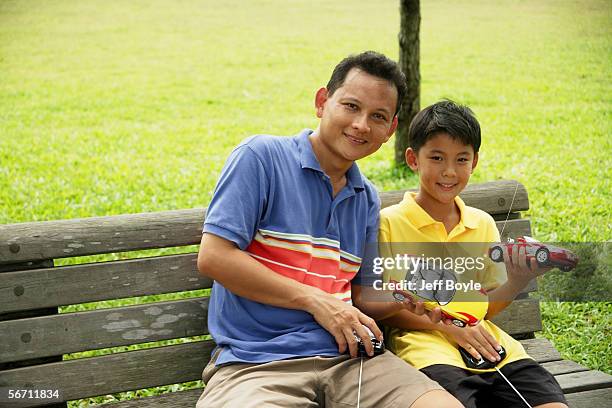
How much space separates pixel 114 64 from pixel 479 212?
1097 centimetres

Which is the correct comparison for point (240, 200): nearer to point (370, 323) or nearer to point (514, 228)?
point (370, 323)

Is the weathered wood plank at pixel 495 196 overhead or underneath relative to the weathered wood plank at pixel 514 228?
overhead

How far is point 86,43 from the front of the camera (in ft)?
46.2

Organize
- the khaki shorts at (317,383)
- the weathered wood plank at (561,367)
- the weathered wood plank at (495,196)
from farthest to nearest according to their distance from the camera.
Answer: the weathered wood plank at (495,196) < the weathered wood plank at (561,367) < the khaki shorts at (317,383)

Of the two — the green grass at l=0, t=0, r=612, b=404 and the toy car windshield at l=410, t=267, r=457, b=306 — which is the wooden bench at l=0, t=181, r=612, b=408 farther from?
the green grass at l=0, t=0, r=612, b=404

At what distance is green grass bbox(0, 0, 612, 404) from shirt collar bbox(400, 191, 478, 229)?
162 cm

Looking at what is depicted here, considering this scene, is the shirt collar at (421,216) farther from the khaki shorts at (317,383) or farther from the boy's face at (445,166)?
the khaki shorts at (317,383)

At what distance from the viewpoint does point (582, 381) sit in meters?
2.85

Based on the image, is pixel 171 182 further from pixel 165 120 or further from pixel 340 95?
pixel 340 95

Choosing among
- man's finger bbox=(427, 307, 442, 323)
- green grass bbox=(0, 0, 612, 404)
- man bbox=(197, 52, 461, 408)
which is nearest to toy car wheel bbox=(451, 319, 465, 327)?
man's finger bbox=(427, 307, 442, 323)

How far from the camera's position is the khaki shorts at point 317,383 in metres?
2.28

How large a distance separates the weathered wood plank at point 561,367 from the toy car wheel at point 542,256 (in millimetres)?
698

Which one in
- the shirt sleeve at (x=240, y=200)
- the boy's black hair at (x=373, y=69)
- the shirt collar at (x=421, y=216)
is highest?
the boy's black hair at (x=373, y=69)

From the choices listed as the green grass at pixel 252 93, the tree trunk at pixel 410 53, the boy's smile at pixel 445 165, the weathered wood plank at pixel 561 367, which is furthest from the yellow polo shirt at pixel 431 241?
the tree trunk at pixel 410 53
